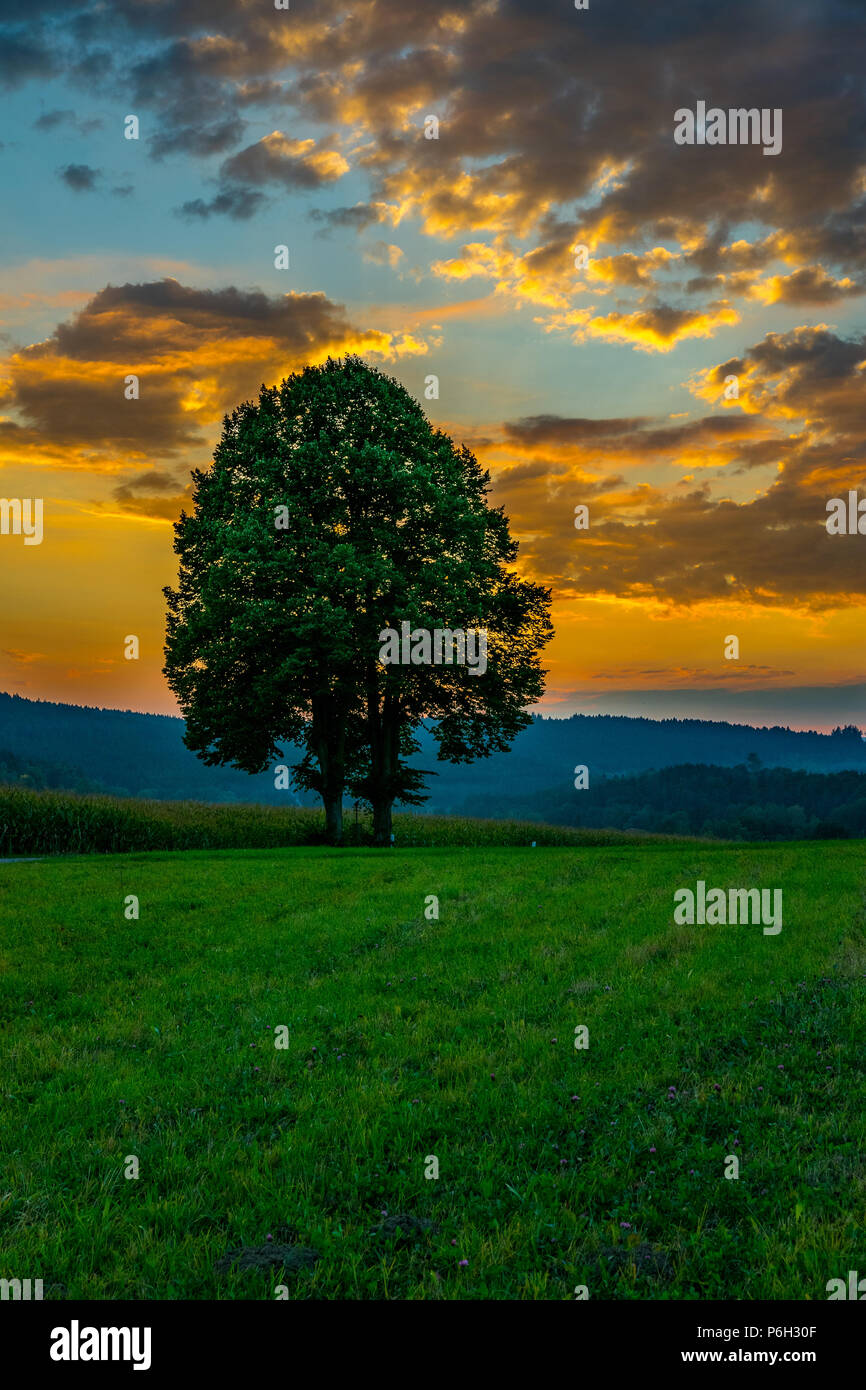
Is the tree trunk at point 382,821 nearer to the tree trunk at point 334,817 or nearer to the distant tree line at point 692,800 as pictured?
the tree trunk at point 334,817

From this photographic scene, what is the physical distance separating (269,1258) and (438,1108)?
2.56 metres

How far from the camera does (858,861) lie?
2400cm

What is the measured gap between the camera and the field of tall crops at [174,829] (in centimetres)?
3656

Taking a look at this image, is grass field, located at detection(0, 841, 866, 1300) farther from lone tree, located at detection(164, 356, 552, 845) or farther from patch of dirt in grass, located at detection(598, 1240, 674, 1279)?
lone tree, located at detection(164, 356, 552, 845)

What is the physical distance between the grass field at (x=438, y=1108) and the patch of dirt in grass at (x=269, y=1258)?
1.5 inches

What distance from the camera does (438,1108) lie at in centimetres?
771

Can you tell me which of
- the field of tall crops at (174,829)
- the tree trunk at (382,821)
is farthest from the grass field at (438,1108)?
the field of tall crops at (174,829)

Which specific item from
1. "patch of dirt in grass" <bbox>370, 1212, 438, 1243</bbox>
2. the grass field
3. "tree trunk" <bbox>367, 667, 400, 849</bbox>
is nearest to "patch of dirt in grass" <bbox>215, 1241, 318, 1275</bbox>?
the grass field

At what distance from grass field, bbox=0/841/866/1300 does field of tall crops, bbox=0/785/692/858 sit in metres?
22.5

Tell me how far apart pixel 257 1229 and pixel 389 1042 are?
149 inches

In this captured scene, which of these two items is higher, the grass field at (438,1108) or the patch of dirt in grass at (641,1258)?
the patch of dirt in grass at (641,1258)

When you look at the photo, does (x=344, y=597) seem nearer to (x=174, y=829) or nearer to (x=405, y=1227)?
(x=174, y=829)

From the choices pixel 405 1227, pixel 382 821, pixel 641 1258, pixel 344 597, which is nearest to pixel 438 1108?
pixel 405 1227
